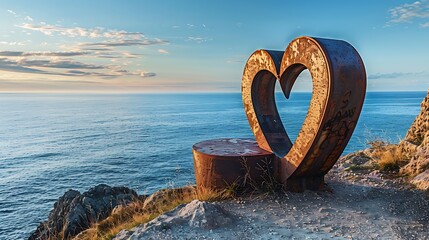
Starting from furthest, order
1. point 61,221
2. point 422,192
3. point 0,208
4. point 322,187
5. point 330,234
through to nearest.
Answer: point 0,208
point 61,221
point 322,187
point 422,192
point 330,234

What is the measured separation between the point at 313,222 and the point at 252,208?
105 cm

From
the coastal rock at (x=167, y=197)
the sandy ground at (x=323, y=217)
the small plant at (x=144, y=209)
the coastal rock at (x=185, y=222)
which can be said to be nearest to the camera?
the sandy ground at (x=323, y=217)

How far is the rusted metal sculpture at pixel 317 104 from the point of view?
17.2 ft

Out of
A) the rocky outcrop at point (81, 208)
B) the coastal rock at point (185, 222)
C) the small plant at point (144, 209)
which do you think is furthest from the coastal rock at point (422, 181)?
the rocky outcrop at point (81, 208)

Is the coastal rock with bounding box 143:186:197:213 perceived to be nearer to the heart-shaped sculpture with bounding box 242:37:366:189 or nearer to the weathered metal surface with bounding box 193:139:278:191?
the weathered metal surface with bounding box 193:139:278:191

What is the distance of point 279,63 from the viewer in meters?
6.52

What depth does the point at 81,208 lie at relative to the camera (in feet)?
47.7

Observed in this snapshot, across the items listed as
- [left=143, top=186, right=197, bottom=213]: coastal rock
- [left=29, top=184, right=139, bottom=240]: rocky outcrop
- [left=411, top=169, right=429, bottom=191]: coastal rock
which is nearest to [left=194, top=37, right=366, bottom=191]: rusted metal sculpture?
[left=143, top=186, right=197, bottom=213]: coastal rock

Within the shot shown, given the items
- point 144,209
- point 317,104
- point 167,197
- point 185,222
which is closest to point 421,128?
point 317,104

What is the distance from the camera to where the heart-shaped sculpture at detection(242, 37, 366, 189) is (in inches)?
206

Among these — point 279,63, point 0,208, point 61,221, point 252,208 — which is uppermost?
point 279,63

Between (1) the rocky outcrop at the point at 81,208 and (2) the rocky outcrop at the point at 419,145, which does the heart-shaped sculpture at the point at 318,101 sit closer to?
(2) the rocky outcrop at the point at 419,145

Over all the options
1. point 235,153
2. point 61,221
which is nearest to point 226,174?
point 235,153

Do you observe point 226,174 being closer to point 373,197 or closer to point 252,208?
point 252,208
